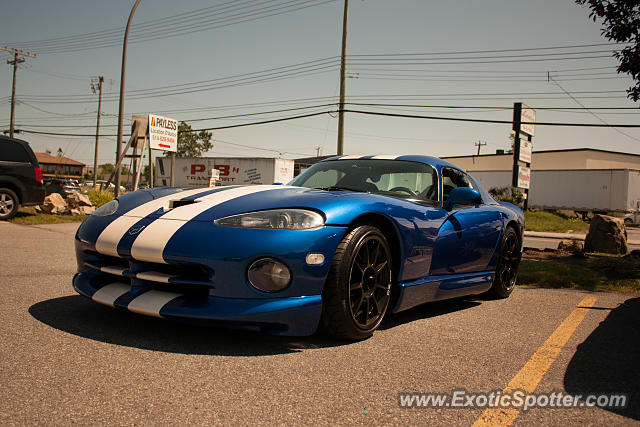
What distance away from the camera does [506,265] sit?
15.6ft

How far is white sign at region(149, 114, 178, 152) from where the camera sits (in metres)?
15.2

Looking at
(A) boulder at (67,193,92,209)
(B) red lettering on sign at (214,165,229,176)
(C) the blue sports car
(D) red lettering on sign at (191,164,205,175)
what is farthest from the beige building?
(C) the blue sports car

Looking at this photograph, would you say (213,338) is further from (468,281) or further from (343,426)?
(468,281)

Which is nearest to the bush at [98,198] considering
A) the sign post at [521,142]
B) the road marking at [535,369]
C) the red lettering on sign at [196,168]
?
the road marking at [535,369]

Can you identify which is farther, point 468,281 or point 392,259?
point 468,281

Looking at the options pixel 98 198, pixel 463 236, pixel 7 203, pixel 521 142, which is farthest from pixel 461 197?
pixel 521 142

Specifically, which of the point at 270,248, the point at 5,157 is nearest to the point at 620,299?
the point at 270,248

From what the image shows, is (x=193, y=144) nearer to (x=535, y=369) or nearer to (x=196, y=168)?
(x=196, y=168)

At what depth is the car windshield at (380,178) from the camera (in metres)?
3.87

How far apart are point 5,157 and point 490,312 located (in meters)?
10.5

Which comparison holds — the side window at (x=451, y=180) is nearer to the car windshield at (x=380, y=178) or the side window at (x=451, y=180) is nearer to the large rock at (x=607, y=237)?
the car windshield at (x=380, y=178)

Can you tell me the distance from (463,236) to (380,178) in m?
0.78

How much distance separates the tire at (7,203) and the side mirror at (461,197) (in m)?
10.3

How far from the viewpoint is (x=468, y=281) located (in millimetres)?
4008
